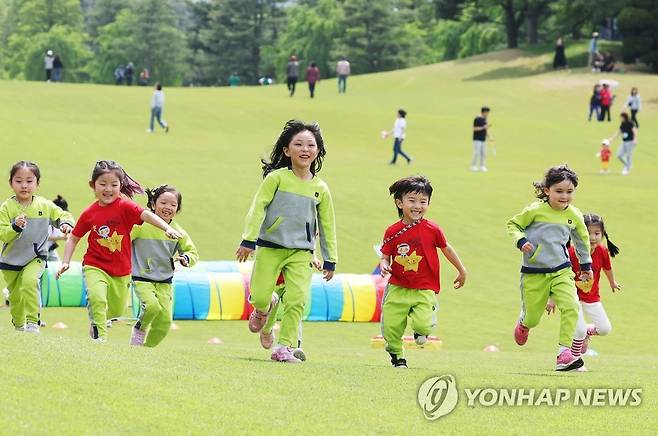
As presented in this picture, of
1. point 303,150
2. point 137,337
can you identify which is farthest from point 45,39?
point 303,150

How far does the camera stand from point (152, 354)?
10047mm

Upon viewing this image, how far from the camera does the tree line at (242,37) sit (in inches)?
4010

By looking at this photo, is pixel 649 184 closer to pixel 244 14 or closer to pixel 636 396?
pixel 636 396

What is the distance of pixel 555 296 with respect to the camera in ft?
41.4

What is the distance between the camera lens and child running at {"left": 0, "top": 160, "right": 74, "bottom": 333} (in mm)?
12977

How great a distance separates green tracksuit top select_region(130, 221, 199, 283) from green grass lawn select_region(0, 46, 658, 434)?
950 millimetres

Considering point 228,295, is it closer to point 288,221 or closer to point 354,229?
point 354,229

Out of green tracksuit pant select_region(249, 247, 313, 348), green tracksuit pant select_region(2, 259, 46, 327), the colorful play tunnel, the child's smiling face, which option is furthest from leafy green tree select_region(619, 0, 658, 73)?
green tracksuit pant select_region(249, 247, 313, 348)

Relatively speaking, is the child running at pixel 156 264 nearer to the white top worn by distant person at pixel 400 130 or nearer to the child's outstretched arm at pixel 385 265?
the child's outstretched arm at pixel 385 265

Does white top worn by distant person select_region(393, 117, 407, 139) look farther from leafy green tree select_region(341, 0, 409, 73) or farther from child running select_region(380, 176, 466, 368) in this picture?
leafy green tree select_region(341, 0, 409, 73)

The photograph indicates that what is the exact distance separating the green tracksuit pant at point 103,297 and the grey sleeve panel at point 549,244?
13.2ft

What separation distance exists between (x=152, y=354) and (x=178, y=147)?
3138cm

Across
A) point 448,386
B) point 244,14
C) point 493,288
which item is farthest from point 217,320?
point 244,14

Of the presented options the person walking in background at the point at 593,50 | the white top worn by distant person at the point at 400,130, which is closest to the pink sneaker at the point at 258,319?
the white top worn by distant person at the point at 400,130
